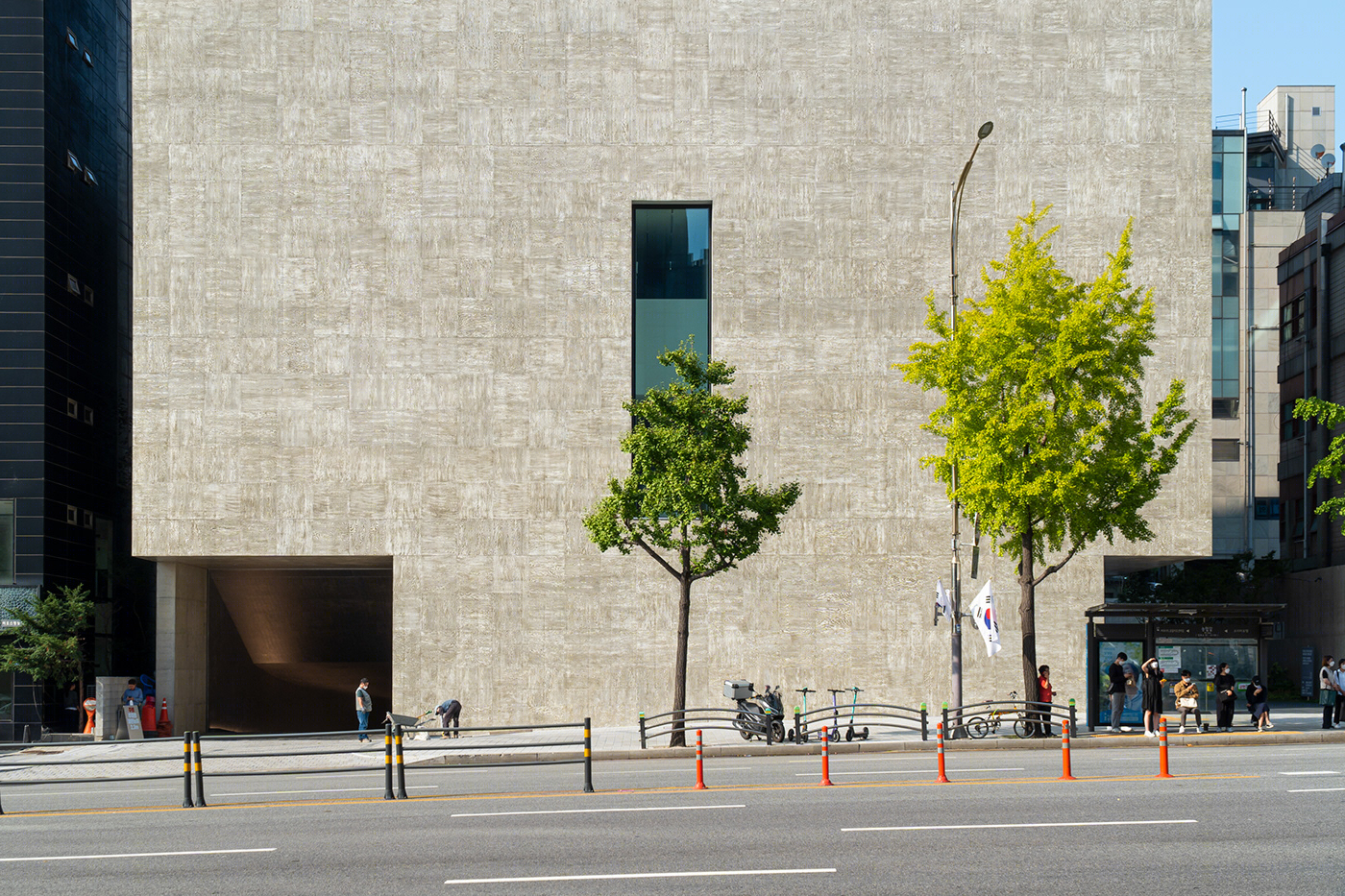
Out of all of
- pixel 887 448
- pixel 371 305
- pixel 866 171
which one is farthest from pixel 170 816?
pixel 866 171

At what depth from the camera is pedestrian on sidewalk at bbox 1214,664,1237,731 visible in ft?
88.6

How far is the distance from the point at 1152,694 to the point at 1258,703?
7.73 ft

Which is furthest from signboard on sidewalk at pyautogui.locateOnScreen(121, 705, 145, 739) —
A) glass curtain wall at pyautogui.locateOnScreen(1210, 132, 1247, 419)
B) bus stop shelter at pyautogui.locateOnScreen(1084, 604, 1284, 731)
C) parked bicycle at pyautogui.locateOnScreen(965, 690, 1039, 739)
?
glass curtain wall at pyautogui.locateOnScreen(1210, 132, 1247, 419)

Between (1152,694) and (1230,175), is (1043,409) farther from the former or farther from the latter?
(1230,175)

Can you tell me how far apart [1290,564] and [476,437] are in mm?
40595

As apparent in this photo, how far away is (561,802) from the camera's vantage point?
16.3 m

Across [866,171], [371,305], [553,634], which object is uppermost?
[866,171]

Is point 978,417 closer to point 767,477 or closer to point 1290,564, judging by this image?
point 767,477

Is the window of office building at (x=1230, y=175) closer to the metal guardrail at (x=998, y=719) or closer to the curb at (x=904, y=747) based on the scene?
the curb at (x=904, y=747)

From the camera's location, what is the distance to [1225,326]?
7444cm

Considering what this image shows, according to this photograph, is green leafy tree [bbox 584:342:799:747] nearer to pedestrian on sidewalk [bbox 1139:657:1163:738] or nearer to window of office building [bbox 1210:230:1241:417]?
pedestrian on sidewalk [bbox 1139:657:1163:738]

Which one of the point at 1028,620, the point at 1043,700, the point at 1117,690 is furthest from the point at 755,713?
the point at 1117,690

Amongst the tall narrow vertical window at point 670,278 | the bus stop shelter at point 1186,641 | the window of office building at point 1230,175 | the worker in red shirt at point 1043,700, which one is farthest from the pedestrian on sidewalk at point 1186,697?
the window of office building at point 1230,175

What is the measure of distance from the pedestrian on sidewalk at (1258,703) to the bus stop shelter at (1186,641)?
0.32 meters
